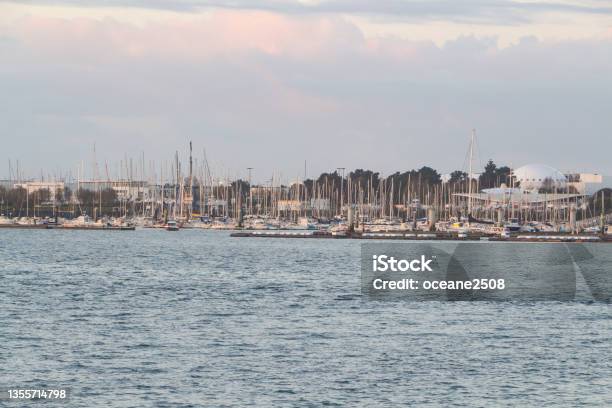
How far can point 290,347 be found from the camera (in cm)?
3841

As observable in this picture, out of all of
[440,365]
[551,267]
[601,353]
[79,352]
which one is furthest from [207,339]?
[551,267]

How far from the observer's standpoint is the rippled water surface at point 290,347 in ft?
99.7

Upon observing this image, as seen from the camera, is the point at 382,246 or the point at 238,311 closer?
the point at 238,311

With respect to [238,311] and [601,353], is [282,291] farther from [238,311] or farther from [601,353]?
[601,353]

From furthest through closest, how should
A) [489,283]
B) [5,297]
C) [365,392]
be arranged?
[489,283] → [5,297] → [365,392]

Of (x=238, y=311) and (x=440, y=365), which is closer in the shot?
(x=440, y=365)

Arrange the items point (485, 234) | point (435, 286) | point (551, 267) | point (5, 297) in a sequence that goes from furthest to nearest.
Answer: point (485, 234)
point (551, 267)
point (435, 286)
point (5, 297)

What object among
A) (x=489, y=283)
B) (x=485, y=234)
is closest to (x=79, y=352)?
(x=489, y=283)

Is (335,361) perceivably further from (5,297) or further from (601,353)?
(5,297)

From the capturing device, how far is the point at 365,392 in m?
30.4

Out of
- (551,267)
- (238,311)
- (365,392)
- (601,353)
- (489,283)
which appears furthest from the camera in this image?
(551,267)

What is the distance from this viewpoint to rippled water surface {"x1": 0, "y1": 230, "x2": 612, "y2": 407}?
30.4 metres

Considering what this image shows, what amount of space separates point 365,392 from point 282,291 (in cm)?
3287

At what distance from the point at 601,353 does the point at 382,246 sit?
105563mm
